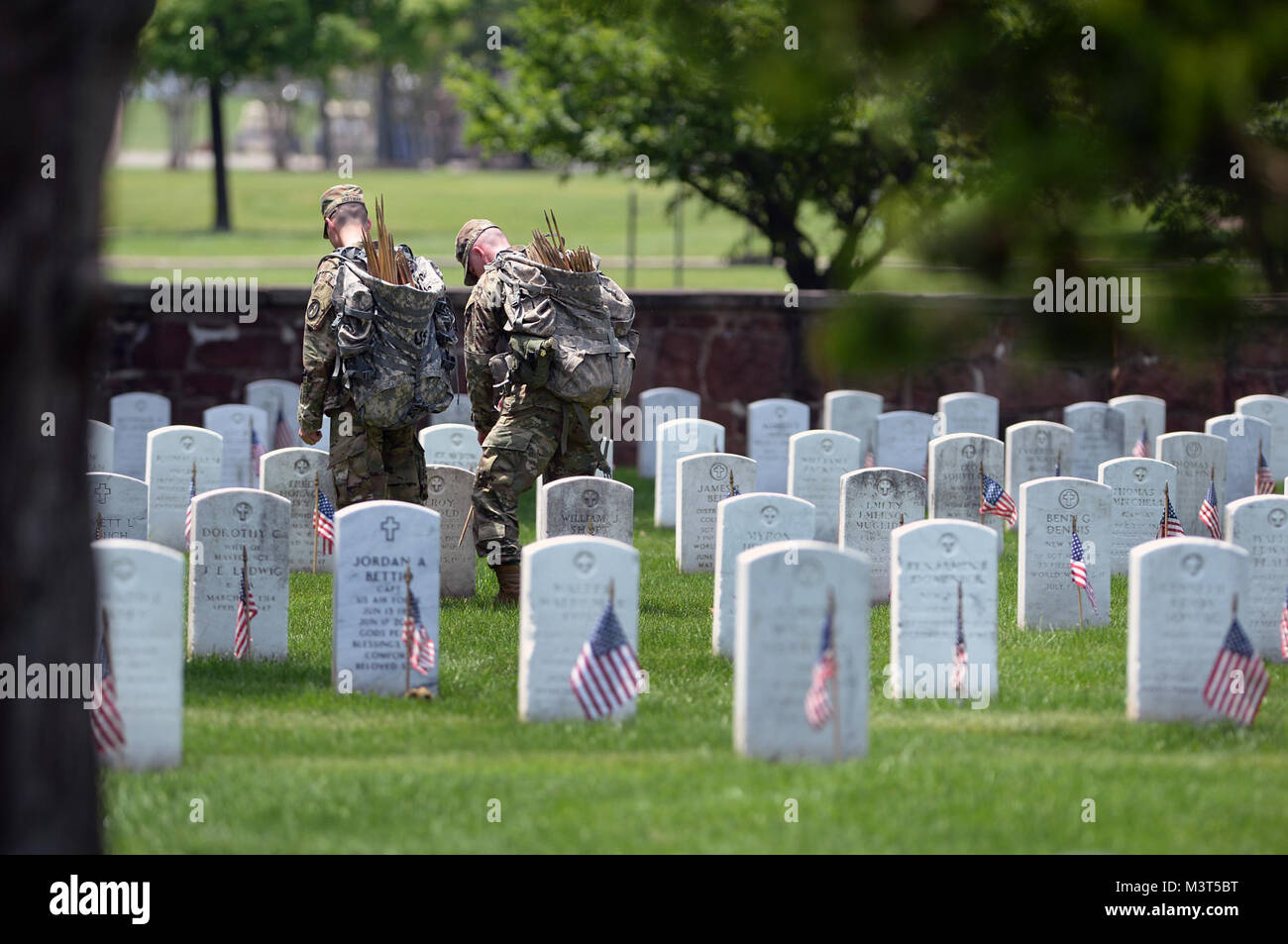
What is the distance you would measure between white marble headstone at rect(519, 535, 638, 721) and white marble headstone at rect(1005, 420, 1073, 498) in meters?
6.34

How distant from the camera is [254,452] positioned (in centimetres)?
1385

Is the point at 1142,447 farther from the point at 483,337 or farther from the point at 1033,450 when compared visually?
the point at 483,337

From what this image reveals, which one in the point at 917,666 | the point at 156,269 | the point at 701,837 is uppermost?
the point at 156,269

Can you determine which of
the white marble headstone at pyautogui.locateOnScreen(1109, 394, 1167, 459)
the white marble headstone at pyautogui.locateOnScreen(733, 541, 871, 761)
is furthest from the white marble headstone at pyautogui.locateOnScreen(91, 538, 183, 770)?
the white marble headstone at pyautogui.locateOnScreen(1109, 394, 1167, 459)

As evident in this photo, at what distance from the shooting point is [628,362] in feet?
33.2

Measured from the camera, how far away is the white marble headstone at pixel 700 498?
1134cm

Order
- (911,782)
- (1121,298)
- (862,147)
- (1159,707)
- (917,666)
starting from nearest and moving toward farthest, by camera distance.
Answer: (1121,298) < (911,782) < (1159,707) < (917,666) < (862,147)

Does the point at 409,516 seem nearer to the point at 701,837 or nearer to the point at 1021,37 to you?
the point at 701,837

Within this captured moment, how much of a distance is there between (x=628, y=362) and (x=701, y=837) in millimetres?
4721

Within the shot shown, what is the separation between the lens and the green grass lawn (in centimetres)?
583

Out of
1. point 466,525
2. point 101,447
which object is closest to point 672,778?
point 466,525

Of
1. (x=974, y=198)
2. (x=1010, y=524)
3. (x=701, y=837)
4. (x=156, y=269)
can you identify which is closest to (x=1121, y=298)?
(x=974, y=198)

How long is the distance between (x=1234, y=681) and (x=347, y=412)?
209 inches

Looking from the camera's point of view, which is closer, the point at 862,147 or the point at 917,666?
the point at 917,666
